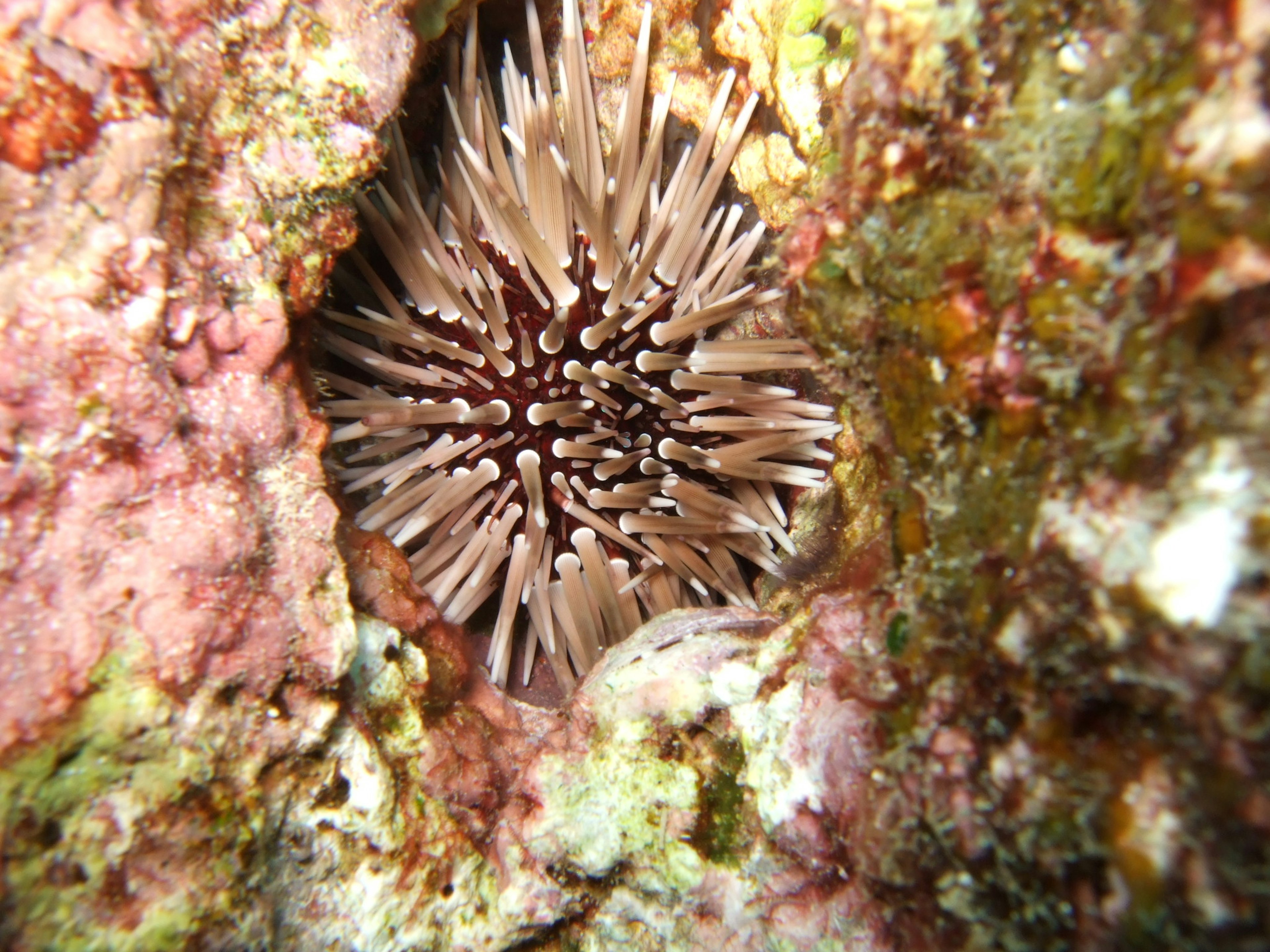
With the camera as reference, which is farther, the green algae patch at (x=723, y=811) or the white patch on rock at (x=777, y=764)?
the green algae patch at (x=723, y=811)

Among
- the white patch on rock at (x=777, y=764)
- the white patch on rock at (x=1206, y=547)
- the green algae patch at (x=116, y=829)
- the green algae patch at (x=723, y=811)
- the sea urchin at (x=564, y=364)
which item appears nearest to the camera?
the white patch on rock at (x=1206, y=547)

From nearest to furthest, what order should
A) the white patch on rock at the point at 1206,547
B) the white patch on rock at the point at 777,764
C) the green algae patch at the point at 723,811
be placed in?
the white patch on rock at the point at 1206,547 < the white patch on rock at the point at 777,764 < the green algae patch at the point at 723,811

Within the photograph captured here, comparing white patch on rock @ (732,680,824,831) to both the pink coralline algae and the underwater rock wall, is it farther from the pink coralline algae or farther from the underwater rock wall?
the pink coralline algae

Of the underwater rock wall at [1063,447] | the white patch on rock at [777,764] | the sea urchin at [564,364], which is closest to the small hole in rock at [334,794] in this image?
the sea urchin at [564,364]

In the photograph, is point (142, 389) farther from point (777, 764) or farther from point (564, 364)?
point (777, 764)

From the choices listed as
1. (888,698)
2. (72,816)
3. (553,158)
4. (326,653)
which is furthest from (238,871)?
(553,158)

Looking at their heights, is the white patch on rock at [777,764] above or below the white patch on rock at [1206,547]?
below

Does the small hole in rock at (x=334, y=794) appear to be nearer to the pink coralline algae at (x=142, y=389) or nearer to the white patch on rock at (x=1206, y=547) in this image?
the pink coralline algae at (x=142, y=389)
